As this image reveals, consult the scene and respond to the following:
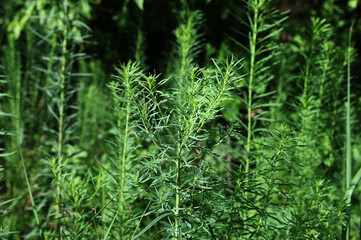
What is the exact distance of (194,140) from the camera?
→ 3.52 ft

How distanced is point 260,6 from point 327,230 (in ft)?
2.28

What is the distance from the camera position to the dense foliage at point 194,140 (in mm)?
761

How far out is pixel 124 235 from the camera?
3.64 ft

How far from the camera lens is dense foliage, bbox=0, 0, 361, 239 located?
2.50ft

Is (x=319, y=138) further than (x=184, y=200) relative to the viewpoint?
Yes

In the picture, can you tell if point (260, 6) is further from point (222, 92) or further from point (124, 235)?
point (124, 235)

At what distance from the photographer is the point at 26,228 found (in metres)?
1.67

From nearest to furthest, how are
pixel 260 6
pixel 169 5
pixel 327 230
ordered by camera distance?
pixel 327 230 < pixel 260 6 < pixel 169 5

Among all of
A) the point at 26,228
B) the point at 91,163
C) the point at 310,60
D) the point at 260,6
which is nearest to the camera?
the point at 260,6

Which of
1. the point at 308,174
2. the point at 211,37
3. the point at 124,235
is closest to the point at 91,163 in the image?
the point at 124,235

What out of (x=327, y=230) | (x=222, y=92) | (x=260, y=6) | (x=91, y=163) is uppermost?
(x=260, y=6)

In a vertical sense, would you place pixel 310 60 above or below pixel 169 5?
below

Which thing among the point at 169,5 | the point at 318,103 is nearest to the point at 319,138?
the point at 318,103

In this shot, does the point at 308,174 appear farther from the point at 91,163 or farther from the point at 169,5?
the point at 169,5
